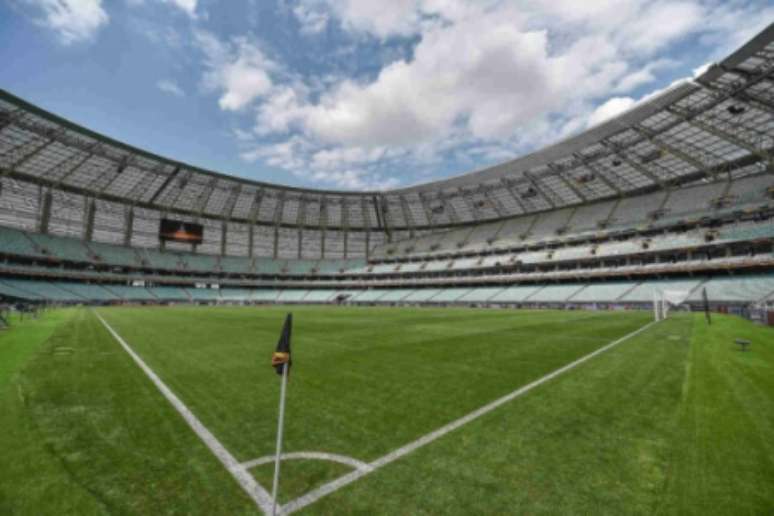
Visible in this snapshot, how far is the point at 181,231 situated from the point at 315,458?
271ft

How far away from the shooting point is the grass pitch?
3.37 metres

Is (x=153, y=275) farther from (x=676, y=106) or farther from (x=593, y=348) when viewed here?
(x=676, y=106)

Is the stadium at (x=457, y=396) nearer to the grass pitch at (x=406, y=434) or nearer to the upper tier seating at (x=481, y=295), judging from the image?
the grass pitch at (x=406, y=434)

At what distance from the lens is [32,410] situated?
227 inches

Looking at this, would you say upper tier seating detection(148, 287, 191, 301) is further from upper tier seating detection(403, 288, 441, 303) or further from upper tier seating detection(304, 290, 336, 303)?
upper tier seating detection(403, 288, 441, 303)

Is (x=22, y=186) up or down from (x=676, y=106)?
A: down

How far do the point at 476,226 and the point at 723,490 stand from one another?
81424mm

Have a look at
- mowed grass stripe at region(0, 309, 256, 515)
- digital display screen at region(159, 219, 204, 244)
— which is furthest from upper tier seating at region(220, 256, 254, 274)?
mowed grass stripe at region(0, 309, 256, 515)

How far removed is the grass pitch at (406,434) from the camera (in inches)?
133

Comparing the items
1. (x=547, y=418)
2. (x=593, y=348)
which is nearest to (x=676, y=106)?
(x=593, y=348)

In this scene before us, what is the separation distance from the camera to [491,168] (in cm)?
5881

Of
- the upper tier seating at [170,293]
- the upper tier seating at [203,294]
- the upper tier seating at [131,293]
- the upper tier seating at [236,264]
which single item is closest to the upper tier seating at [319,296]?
the upper tier seating at [236,264]

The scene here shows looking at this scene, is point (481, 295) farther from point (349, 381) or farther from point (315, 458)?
point (315, 458)

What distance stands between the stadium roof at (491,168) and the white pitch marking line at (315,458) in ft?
137
